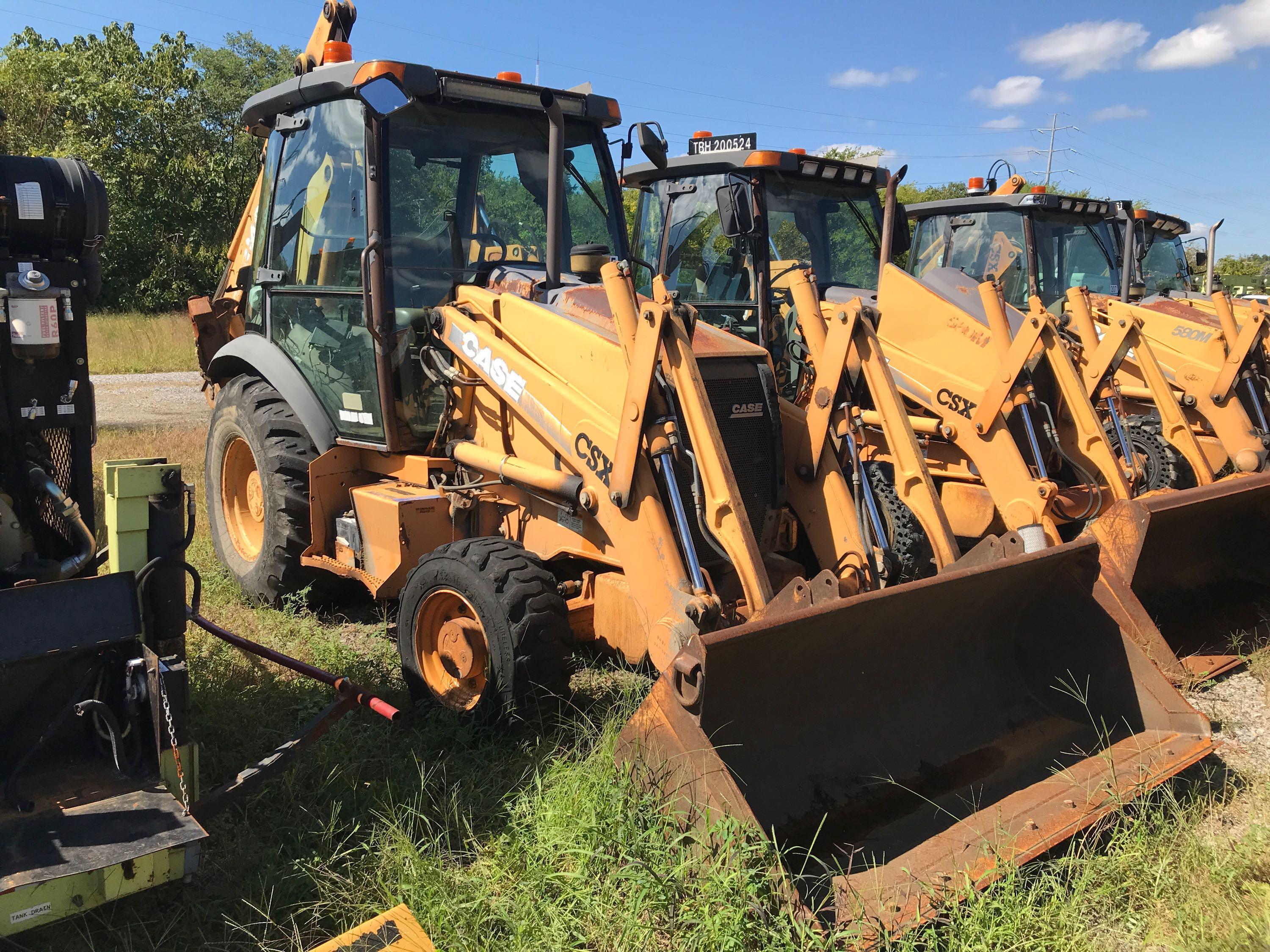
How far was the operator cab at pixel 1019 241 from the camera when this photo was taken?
8477 millimetres

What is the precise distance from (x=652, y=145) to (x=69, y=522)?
3.23 metres

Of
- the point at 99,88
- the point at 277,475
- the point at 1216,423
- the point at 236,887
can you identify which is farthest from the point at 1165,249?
the point at 99,88

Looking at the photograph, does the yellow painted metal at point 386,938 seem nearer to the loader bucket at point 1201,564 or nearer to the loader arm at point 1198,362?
the loader bucket at point 1201,564

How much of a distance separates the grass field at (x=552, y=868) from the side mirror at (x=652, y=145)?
9.37 feet

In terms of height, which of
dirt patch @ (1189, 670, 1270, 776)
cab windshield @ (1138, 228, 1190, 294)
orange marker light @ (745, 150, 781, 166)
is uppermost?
orange marker light @ (745, 150, 781, 166)

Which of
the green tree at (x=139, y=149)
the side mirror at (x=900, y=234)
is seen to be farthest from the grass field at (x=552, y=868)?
the green tree at (x=139, y=149)

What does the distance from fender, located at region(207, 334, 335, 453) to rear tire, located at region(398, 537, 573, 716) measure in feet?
4.14

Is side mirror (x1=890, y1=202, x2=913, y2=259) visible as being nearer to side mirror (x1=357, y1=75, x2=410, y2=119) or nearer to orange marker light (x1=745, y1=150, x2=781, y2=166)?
orange marker light (x1=745, y1=150, x2=781, y2=166)

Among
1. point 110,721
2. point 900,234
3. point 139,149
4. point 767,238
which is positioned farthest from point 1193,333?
point 139,149

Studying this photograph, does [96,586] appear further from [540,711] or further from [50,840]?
[540,711]

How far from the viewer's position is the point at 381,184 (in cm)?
466

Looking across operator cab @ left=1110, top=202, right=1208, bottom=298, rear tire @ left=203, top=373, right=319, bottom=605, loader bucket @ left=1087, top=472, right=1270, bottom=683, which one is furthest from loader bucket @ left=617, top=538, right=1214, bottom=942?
operator cab @ left=1110, top=202, right=1208, bottom=298

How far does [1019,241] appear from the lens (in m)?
8.48

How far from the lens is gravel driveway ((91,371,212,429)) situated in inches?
479
